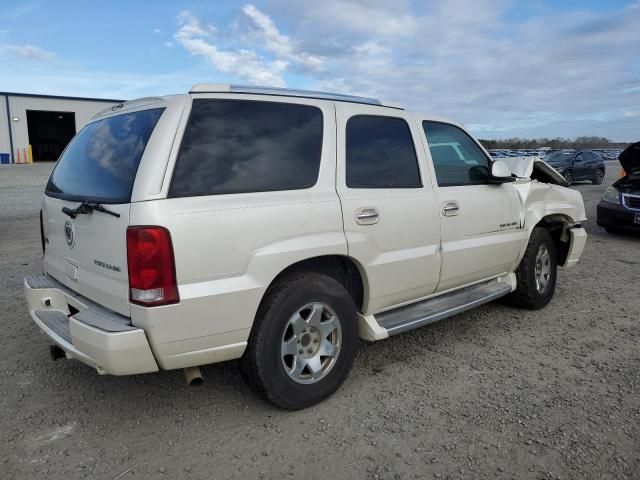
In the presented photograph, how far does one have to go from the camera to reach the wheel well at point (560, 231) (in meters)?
5.34

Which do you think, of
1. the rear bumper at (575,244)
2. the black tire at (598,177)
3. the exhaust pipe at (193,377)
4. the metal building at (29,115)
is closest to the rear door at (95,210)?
the exhaust pipe at (193,377)

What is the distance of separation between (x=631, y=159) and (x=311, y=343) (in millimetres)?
9412

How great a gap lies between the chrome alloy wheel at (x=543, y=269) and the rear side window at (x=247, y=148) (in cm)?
298

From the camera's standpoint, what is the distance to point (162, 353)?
8.80ft

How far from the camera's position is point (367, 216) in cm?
341

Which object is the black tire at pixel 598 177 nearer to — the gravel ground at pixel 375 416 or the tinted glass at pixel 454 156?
the gravel ground at pixel 375 416

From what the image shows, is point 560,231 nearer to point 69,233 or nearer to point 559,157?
point 69,233

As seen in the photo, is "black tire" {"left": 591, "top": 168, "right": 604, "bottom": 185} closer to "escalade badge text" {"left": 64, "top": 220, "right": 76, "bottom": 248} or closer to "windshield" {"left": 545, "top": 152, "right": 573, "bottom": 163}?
"windshield" {"left": 545, "top": 152, "right": 573, "bottom": 163}


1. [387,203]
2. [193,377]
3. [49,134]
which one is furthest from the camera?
[49,134]

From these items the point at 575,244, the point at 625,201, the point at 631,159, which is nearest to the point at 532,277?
the point at 575,244

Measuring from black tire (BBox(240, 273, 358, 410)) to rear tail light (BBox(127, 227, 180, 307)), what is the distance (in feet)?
1.95

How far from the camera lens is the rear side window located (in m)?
2.79

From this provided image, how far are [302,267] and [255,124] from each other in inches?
35.9

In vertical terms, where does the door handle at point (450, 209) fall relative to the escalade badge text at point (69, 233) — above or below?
above
